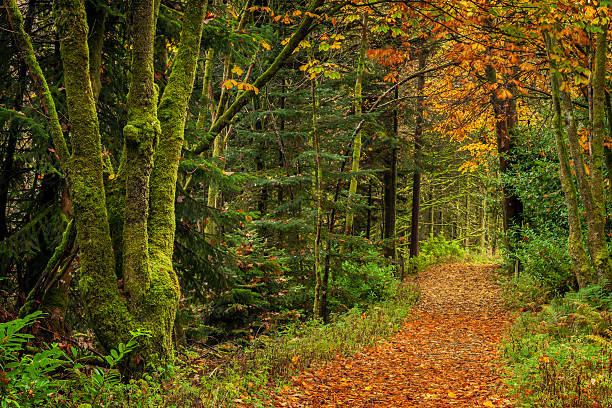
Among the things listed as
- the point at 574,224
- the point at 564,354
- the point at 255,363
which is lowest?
the point at 255,363

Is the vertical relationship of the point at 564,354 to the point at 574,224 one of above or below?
below

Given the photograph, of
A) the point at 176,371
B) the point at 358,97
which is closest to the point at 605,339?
the point at 176,371

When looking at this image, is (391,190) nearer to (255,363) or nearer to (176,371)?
(255,363)

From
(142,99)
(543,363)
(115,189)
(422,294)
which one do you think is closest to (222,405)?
(115,189)

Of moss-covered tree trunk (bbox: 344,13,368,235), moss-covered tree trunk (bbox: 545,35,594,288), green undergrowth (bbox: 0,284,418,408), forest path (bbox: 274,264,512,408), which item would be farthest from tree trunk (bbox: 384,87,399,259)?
moss-covered tree trunk (bbox: 545,35,594,288)

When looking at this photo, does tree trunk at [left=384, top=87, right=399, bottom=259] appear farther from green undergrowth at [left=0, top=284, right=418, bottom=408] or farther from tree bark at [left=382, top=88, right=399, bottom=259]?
green undergrowth at [left=0, top=284, right=418, bottom=408]

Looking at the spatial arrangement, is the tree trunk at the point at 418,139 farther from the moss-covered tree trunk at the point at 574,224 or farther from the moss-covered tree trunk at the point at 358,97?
the moss-covered tree trunk at the point at 574,224

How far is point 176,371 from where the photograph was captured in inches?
165

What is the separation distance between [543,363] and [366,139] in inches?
501

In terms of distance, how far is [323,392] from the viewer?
5.59 metres

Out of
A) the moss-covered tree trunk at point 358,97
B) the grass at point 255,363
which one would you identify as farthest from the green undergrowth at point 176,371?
the moss-covered tree trunk at point 358,97

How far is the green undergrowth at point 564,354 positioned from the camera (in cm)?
441

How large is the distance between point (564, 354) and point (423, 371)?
207cm

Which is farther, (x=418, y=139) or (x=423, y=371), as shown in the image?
(x=418, y=139)
